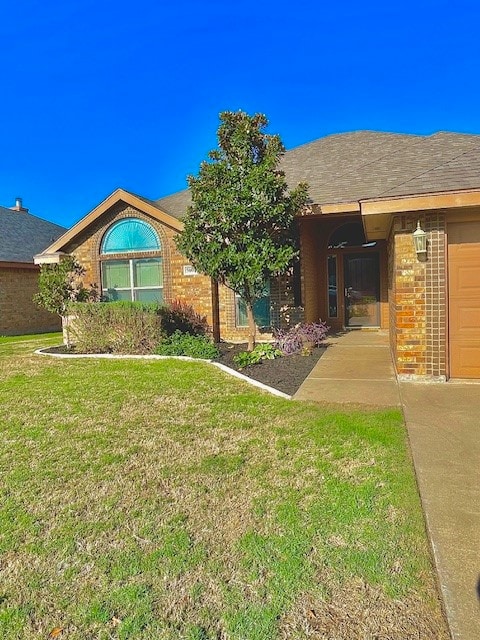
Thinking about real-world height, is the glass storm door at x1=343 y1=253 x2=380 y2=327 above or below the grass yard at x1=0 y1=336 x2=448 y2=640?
above

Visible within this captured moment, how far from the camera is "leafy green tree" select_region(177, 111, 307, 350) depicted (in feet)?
28.8

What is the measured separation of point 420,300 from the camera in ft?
21.4

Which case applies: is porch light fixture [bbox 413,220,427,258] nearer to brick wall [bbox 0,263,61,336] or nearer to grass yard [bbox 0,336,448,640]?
grass yard [bbox 0,336,448,640]

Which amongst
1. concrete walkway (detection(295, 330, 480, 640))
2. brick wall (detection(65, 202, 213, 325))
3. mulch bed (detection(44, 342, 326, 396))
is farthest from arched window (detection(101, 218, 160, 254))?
concrete walkway (detection(295, 330, 480, 640))

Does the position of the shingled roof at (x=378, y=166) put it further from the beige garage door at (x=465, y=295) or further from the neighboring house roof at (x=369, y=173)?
the beige garage door at (x=465, y=295)

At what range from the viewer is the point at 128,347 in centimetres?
1045

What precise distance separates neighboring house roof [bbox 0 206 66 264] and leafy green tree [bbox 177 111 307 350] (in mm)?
11549

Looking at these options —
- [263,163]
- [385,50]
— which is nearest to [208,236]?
[263,163]

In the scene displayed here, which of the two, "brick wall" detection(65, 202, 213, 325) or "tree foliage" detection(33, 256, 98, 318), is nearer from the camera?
"brick wall" detection(65, 202, 213, 325)

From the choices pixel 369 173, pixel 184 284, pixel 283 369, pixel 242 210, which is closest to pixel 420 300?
pixel 283 369

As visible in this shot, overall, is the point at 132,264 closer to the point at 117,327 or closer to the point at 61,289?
the point at 61,289

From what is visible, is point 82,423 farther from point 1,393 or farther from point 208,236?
point 208,236

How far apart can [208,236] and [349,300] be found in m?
5.25

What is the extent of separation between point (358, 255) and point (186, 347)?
578cm
